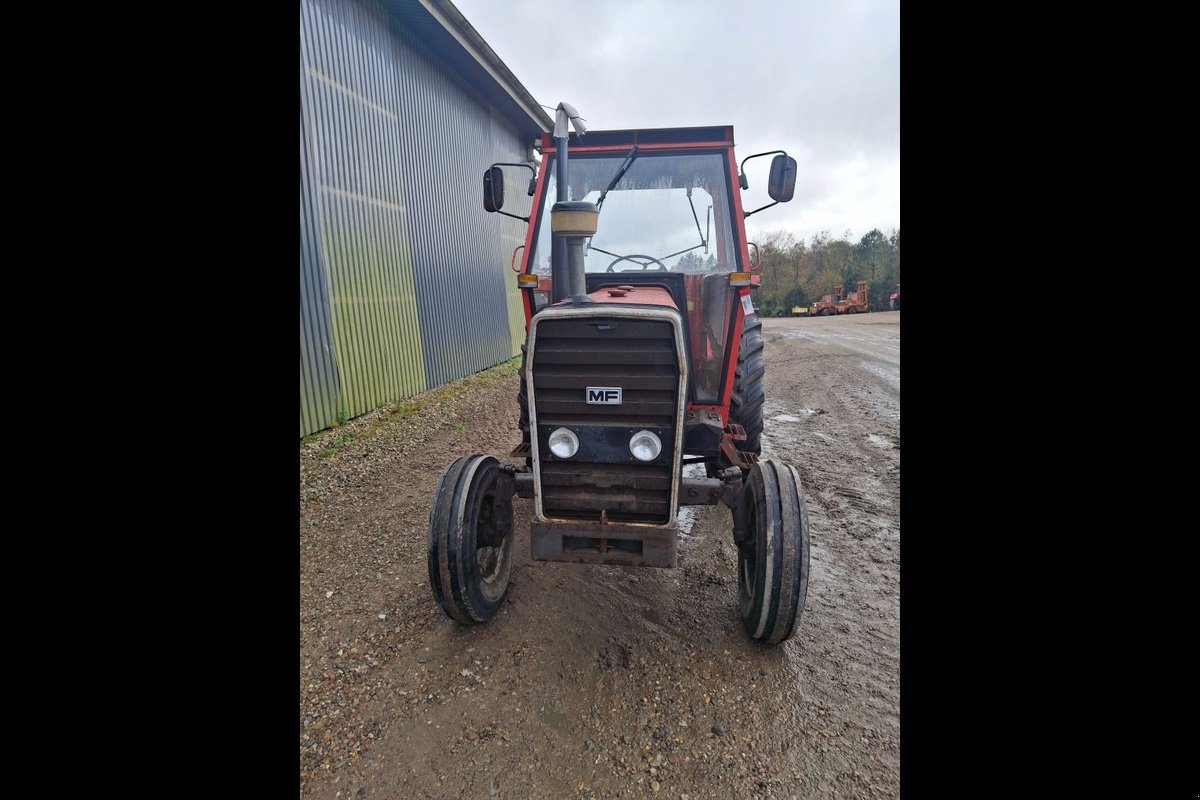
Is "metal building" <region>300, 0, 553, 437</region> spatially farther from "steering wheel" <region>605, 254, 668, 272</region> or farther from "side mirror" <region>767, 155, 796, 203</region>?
"side mirror" <region>767, 155, 796, 203</region>

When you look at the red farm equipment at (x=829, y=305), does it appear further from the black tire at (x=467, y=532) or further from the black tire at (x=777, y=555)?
the black tire at (x=467, y=532)

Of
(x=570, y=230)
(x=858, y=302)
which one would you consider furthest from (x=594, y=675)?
(x=858, y=302)

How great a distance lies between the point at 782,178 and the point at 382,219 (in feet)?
17.6

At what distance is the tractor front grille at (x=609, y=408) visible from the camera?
2.54 m

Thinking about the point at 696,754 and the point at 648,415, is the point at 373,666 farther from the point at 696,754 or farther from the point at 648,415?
the point at 648,415

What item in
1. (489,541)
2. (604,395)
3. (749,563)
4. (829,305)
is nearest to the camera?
(604,395)

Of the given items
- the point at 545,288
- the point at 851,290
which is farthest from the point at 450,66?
the point at 851,290

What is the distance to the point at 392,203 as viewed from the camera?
7.27 m

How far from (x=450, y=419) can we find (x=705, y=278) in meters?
4.00

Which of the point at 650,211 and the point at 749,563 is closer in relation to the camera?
the point at 749,563

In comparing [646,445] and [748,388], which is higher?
[748,388]

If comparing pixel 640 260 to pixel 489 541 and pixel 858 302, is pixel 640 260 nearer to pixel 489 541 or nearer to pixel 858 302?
pixel 489 541

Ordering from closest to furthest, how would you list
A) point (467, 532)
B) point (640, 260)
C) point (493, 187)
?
point (467, 532) < point (493, 187) < point (640, 260)

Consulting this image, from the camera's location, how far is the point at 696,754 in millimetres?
2115
